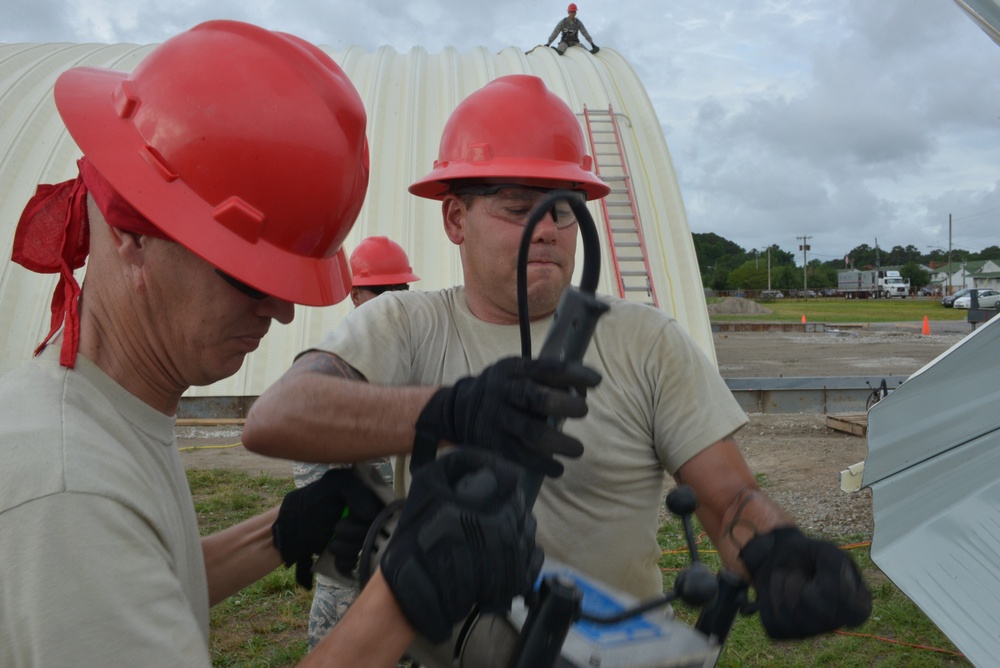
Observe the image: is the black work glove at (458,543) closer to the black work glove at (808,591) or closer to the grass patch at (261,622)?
the black work glove at (808,591)

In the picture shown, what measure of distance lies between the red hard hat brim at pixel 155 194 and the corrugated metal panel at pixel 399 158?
8.90 metres

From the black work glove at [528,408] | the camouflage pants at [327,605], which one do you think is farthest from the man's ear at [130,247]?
the camouflage pants at [327,605]

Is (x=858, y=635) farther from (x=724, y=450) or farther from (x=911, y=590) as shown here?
(x=724, y=450)

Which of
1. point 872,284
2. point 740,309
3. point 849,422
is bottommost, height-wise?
point 849,422

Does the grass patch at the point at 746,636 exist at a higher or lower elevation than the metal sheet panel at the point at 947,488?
lower

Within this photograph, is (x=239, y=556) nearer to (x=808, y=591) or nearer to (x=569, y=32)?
(x=808, y=591)

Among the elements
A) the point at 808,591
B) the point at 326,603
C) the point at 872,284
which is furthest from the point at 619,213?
the point at 872,284

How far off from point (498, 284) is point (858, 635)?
3758mm

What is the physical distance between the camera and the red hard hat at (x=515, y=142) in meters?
2.17

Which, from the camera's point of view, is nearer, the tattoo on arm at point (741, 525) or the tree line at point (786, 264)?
the tattoo on arm at point (741, 525)

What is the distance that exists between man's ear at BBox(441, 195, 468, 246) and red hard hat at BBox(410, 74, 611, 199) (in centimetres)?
5

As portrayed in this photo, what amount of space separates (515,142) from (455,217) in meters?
0.28

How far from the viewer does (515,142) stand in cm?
220

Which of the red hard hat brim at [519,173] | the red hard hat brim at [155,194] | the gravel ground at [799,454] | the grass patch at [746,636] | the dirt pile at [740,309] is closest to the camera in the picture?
the red hard hat brim at [155,194]
